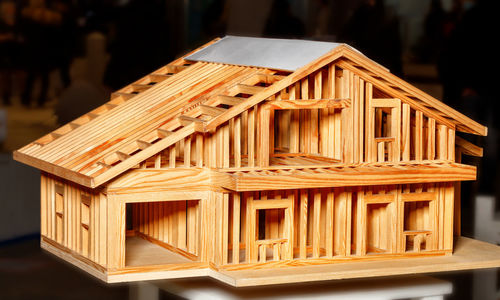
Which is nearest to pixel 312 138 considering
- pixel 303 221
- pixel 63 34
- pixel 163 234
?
pixel 303 221

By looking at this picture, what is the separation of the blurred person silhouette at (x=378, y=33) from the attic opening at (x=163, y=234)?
15.7 feet

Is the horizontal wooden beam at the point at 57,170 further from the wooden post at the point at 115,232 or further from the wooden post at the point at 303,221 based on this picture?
the wooden post at the point at 303,221

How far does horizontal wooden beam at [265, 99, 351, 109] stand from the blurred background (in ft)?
15.4

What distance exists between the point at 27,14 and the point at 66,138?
462 cm

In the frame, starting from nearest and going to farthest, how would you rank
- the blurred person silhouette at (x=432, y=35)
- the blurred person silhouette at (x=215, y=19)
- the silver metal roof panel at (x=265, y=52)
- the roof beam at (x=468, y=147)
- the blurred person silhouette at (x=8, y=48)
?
the silver metal roof panel at (x=265, y=52) < the roof beam at (x=468, y=147) < the blurred person silhouette at (x=8, y=48) < the blurred person silhouette at (x=215, y=19) < the blurred person silhouette at (x=432, y=35)

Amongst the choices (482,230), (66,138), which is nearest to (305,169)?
(66,138)

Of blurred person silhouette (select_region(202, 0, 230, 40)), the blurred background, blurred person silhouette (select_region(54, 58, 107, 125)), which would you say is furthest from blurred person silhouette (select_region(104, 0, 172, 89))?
blurred person silhouette (select_region(202, 0, 230, 40))

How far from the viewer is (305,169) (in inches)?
351

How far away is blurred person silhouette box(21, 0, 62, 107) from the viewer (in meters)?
13.8

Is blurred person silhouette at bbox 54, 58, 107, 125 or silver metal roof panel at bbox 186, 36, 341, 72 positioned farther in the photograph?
blurred person silhouette at bbox 54, 58, 107, 125

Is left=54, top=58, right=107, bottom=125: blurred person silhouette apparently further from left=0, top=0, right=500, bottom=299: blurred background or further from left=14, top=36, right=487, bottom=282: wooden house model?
left=14, top=36, right=487, bottom=282: wooden house model

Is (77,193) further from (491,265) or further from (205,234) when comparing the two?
(491,265)

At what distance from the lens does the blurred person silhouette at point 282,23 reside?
14086 mm

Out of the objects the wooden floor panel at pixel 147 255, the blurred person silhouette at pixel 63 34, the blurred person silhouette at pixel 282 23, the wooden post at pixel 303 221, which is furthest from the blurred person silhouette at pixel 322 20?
the wooden post at pixel 303 221
